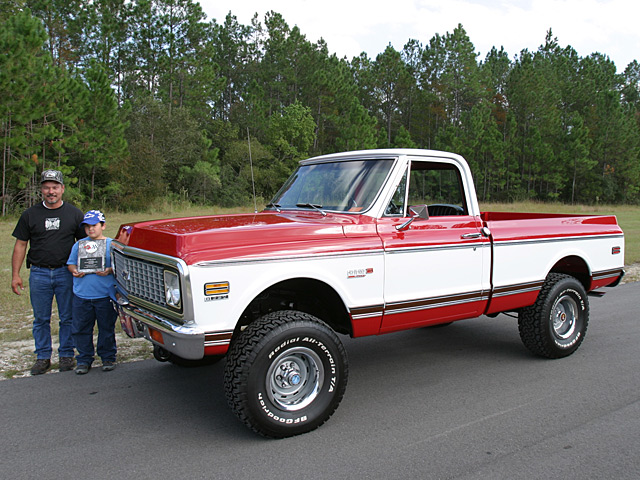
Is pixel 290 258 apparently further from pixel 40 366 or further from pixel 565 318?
pixel 565 318

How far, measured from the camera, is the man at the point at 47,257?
5.16 m

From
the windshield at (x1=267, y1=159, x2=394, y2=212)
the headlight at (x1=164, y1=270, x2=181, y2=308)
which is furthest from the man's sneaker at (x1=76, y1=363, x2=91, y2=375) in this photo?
the windshield at (x1=267, y1=159, x2=394, y2=212)

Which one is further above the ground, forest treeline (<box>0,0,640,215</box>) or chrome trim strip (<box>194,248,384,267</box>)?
forest treeline (<box>0,0,640,215</box>)

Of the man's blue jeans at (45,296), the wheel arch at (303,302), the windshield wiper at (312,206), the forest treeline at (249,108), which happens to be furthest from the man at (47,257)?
the forest treeline at (249,108)

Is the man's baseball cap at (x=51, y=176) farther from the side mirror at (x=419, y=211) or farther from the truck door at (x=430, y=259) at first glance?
the side mirror at (x=419, y=211)

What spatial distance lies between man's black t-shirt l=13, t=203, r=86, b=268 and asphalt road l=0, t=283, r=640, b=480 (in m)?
1.16

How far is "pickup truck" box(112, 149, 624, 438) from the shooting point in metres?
3.65

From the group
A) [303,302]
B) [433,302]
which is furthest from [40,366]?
[433,302]

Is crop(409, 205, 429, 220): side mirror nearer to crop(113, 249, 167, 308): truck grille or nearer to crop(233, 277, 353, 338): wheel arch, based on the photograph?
crop(233, 277, 353, 338): wheel arch

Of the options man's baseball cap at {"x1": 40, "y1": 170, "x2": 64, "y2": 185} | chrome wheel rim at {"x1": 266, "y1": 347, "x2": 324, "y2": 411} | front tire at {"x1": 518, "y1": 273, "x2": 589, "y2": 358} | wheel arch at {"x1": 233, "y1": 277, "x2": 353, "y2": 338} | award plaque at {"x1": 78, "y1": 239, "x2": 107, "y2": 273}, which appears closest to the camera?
chrome wheel rim at {"x1": 266, "y1": 347, "x2": 324, "y2": 411}

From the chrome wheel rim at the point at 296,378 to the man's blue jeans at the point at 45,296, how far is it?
2641 millimetres

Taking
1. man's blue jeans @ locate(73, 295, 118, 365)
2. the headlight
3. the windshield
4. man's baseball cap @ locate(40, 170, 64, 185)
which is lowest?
man's blue jeans @ locate(73, 295, 118, 365)

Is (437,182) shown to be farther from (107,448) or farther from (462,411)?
(107,448)

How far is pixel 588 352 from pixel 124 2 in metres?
44.4
